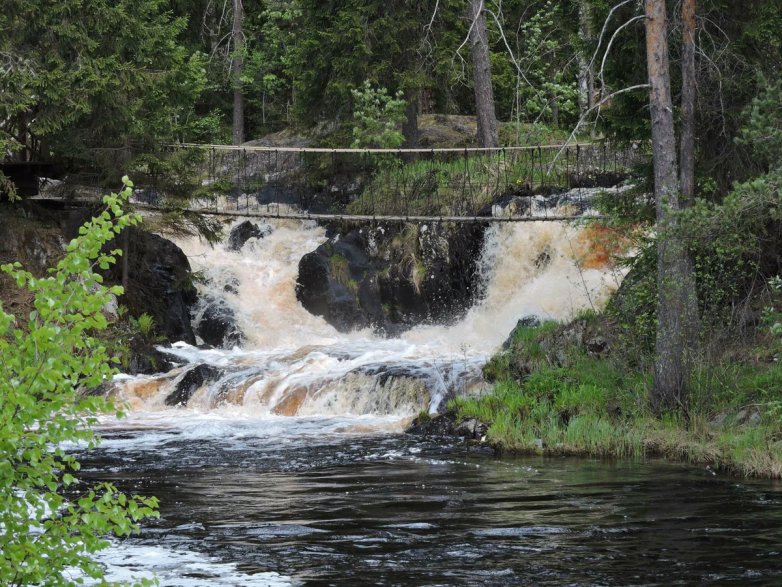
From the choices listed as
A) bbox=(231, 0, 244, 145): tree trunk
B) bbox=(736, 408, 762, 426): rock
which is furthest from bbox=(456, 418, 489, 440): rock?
bbox=(231, 0, 244, 145): tree trunk

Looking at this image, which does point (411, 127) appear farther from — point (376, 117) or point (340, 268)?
point (340, 268)

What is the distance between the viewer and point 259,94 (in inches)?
1337

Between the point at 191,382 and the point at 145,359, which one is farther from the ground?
the point at 145,359

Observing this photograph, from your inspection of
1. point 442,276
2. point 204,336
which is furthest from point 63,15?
point 442,276

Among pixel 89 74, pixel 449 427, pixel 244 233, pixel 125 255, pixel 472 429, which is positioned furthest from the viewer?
pixel 244 233

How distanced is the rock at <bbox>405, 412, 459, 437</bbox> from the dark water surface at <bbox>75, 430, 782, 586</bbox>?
3.01ft

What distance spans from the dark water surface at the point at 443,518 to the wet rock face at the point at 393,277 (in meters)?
8.54

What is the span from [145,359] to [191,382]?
176cm

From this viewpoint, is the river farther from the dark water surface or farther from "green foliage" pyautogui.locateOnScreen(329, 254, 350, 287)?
"green foliage" pyautogui.locateOnScreen(329, 254, 350, 287)

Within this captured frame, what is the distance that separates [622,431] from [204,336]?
447 inches

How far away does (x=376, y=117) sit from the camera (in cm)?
2384

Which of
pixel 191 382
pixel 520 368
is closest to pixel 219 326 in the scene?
pixel 191 382

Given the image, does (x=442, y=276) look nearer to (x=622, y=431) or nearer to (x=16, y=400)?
(x=622, y=431)

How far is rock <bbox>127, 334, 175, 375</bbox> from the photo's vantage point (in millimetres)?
18000
